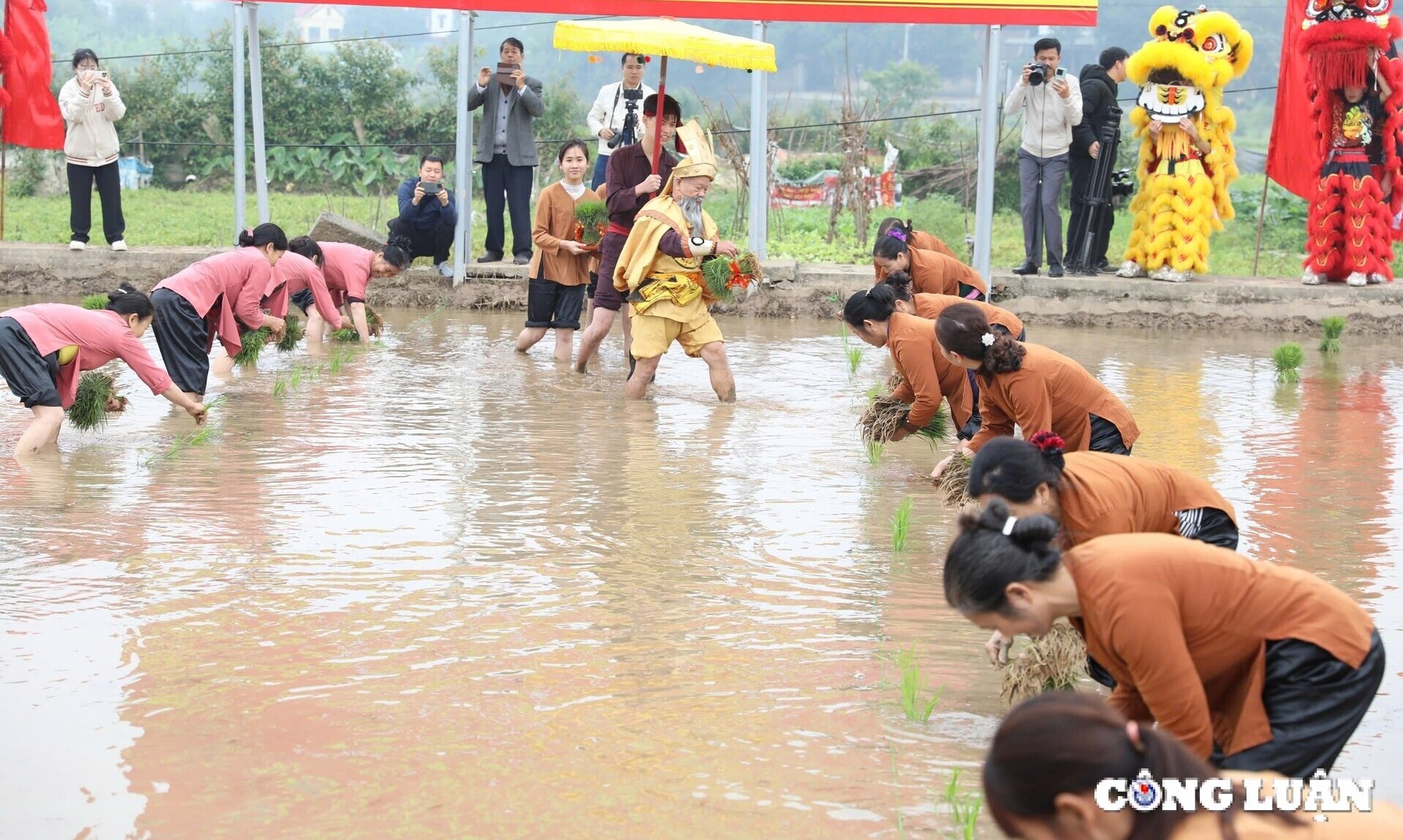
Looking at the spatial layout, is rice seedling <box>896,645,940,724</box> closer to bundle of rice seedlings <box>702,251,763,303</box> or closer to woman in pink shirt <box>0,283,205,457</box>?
woman in pink shirt <box>0,283,205,457</box>

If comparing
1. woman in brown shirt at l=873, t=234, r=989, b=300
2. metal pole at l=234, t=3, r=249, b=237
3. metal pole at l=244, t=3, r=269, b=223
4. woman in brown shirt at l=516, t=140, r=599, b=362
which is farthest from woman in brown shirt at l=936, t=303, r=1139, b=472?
metal pole at l=244, t=3, r=269, b=223

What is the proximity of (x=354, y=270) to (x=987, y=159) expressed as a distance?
535cm

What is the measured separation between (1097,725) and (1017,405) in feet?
10.7

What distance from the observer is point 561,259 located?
34.2 feet

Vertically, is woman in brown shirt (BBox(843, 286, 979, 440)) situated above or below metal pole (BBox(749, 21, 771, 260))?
below

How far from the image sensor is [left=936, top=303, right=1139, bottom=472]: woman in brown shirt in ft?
17.2

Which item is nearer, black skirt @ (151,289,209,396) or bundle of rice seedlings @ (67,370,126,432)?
bundle of rice seedlings @ (67,370,126,432)

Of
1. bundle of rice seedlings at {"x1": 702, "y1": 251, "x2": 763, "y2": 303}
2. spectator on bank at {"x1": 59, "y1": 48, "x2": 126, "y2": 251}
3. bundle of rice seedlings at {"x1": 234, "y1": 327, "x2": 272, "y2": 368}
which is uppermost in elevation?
spectator on bank at {"x1": 59, "y1": 48, "x2": 126, "y2": 251}

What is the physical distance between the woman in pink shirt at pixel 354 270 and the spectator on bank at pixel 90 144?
3307mm

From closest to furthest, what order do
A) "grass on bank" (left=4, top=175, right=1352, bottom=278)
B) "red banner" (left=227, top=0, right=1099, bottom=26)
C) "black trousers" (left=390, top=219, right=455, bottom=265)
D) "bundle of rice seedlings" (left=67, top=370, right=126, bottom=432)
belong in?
1. "bundle of rice seedlings" (left=67, top=370, right=126, bottom=432)
2. "red banner" (left=227, top=0, right=1099, bottom=26)
3. "black trousers" (left=390, top=219, right=455, bottom=265)
4. "grass on bank" (left=4, top=175, right=1352, bottom=278)

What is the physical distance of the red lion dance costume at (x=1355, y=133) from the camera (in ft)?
40.0

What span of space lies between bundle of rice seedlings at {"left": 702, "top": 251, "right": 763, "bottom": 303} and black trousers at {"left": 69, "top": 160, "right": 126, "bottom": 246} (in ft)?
21.9

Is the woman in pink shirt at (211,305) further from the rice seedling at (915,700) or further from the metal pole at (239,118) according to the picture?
the rice seedling at (915,700)

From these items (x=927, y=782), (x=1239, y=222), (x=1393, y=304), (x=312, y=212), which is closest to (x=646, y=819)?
(x=927, y=782)
